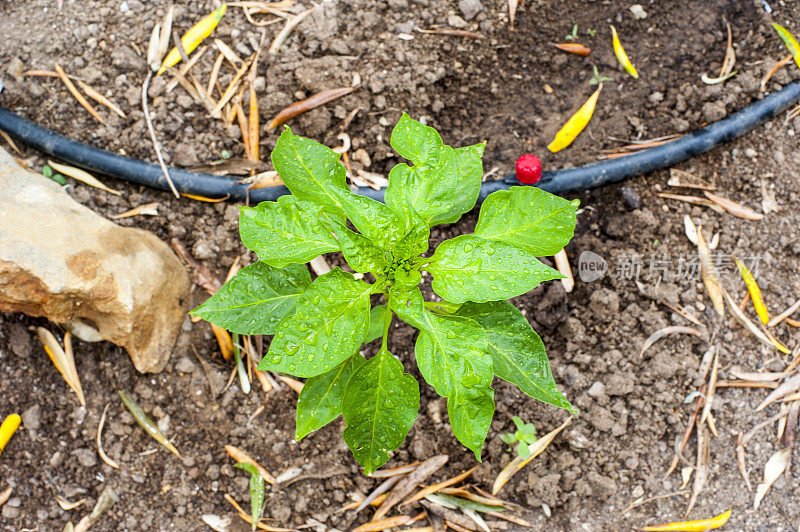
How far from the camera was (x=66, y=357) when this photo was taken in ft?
8.54

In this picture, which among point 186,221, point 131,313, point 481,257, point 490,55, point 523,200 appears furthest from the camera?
point 490,55

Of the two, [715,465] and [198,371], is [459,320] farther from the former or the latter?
[715,465]

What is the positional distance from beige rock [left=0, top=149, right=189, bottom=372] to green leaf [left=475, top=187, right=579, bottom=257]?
1449 millimetres

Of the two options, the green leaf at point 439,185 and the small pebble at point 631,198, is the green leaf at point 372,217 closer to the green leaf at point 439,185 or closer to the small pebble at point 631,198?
the green leaf at point 439,185

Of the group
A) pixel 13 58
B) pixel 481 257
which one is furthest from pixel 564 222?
pixel 13 58

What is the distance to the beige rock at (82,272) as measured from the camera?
2.22 metres

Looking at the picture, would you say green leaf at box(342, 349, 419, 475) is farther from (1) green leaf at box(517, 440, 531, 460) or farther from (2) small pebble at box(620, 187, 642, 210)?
(2) small pebble at box(620, 187, 642, 210)

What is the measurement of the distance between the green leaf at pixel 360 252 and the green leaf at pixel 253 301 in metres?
0.31

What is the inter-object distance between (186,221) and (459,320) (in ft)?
5.29

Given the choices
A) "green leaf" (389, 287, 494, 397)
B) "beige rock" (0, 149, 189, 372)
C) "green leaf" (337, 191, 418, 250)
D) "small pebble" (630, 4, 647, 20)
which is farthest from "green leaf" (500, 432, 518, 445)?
"small pebble" (630, 4, 647, 20)

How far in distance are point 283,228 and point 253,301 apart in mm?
328

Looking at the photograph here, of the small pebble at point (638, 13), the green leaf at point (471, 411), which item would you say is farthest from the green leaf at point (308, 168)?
the small pebble at point (638, 13)

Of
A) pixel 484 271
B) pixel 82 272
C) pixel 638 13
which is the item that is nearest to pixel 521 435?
pixel 484 271

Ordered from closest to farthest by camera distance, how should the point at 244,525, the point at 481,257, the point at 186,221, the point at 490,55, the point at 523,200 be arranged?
the point at 481,257
the point at 523,200
the point at 244,525
the point at 186,221
the point at 490,55
